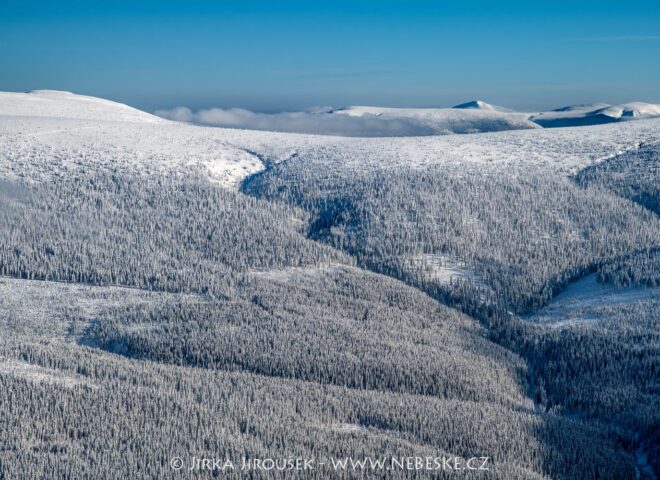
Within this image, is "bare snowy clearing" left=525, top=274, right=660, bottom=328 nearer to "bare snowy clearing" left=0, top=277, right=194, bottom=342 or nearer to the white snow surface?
"bare snowy clearing" left=0, top=277, right=194, bottom=342

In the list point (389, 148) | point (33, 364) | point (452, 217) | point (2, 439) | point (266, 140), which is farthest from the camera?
point (266, 140)

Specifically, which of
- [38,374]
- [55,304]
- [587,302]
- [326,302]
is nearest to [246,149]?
[326,302]

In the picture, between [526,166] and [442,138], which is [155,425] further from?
[442,138]

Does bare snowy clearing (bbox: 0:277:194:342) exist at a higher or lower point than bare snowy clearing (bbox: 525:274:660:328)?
higher

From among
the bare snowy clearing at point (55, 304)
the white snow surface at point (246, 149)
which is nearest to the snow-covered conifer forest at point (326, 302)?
the bare snowy clearing at point (55, 304)

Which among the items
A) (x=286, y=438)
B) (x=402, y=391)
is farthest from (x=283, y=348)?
(x=286, y=438)

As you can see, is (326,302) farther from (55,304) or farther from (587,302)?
(587,302)

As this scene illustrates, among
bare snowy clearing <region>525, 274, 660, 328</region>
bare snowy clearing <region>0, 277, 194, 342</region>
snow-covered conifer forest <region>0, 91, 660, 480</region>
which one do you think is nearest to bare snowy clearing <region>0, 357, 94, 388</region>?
snow-covered conifer forest <region>0, 91, 660, 480</region>

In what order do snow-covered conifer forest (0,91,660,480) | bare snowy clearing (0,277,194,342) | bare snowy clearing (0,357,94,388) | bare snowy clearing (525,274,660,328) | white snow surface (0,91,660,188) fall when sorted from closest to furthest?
snow-covered conifer forest (0,91,660,480), bare snowy clearing (0,357,94,388), bare snowy clearing (0,277,194,342), bare snowy clearing (525,274,660,328), white snow surface (0,91,660,188)
